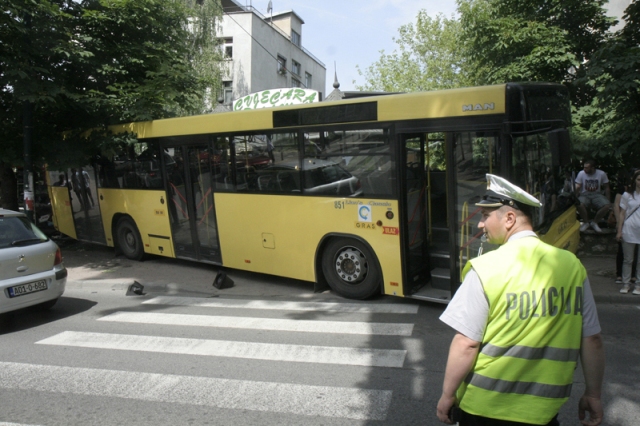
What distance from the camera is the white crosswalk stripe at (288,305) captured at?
7098 mm

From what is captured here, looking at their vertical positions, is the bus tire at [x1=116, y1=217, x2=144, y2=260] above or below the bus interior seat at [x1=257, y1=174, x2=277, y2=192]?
below

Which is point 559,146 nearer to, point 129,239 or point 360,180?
point 360,180

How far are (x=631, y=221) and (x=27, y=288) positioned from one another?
807 cm

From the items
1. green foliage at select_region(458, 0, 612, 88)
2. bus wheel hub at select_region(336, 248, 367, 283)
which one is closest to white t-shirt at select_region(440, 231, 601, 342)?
bus wheel hub at select_region(336, 248, 367, 283)

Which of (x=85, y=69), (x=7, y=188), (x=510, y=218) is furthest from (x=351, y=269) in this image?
(x=7, y=188)

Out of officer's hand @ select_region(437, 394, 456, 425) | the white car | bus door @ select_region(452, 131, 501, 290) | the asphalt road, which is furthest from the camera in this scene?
the white car

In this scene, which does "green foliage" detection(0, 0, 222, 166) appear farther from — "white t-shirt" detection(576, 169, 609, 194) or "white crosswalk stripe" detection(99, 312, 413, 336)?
"white t-shirt" detection(576, 169, 609, 194)

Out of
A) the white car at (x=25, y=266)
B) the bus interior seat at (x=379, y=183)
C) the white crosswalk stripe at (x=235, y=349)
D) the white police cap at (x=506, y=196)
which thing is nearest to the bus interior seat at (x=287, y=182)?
the bus interior seat at (x=379, y=183)

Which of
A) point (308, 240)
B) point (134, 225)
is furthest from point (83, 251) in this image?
point (308, 240)

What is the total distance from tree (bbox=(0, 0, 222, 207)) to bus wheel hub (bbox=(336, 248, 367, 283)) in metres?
5.09

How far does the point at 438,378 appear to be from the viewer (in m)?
4.68

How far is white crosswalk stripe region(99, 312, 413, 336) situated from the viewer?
20.4ft

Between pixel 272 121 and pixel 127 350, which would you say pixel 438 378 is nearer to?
pixel 127 350

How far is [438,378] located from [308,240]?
3.46 metres
